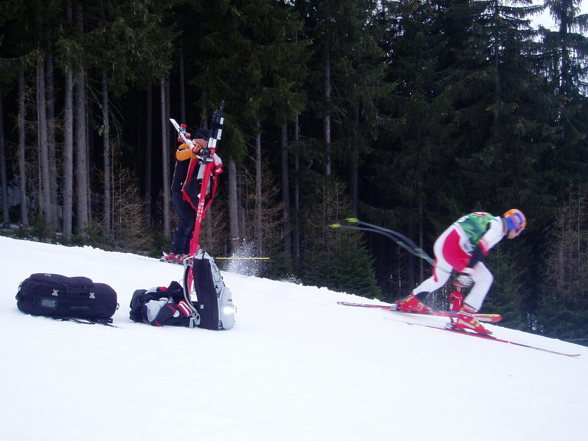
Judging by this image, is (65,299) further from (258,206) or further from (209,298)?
(258,206)

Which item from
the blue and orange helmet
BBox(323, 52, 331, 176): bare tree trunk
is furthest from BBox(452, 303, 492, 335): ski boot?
BBox(323, 52, 331, 176): bare tree trunk

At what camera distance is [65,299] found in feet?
15.8

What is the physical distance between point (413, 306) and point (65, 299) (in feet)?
16.5

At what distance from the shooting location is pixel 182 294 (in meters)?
5.70

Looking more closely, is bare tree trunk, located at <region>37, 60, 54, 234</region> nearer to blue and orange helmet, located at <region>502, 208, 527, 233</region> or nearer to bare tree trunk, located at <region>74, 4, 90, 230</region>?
bare tree trunk, located at <region>74, 4, 90, 230</region>

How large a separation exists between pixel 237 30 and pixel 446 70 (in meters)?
13.9

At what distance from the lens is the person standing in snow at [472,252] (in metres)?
7.15

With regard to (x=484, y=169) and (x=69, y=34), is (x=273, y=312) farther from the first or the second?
(x=484, y=169)

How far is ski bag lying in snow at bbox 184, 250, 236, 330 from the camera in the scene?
5441mm

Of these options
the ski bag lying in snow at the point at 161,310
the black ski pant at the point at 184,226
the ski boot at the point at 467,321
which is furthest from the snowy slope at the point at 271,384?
the black ski pant at the point at 184,226

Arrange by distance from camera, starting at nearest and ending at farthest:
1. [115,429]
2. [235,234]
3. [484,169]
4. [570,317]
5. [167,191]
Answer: [115,429], [235,234], [167,191], [570,317], [484,169]

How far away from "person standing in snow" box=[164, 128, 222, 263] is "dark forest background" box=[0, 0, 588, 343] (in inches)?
366

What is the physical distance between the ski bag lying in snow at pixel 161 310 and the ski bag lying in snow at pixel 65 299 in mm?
340

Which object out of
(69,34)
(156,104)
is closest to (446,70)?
(156,104)
